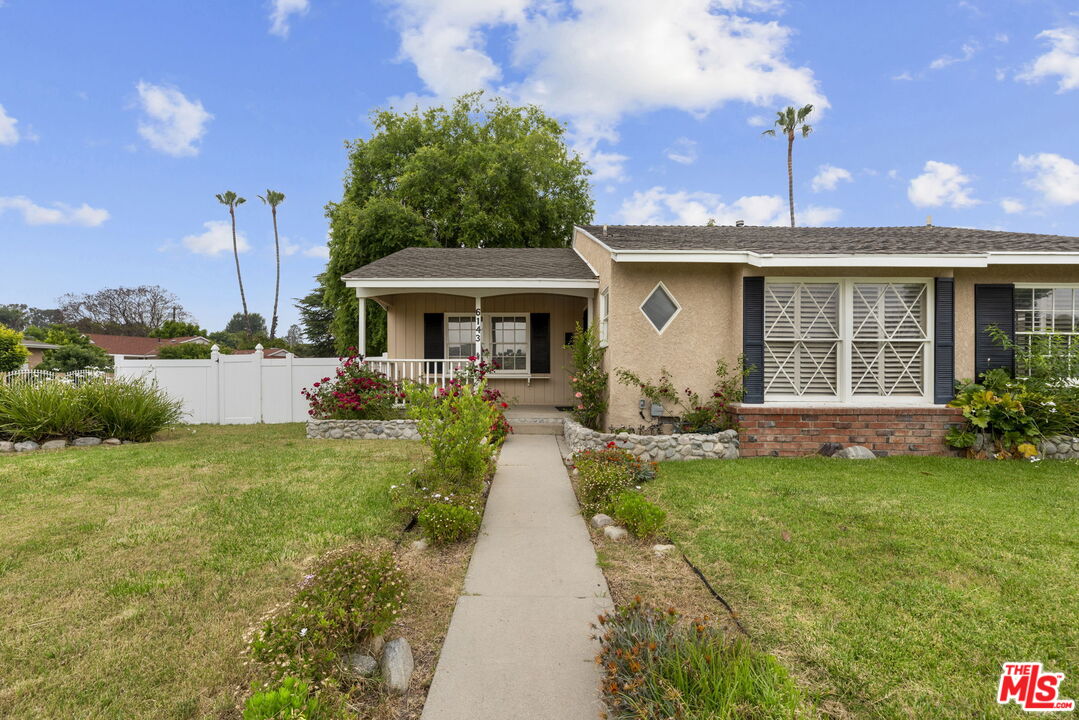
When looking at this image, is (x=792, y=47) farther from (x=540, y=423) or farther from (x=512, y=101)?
(x=512, y=101)

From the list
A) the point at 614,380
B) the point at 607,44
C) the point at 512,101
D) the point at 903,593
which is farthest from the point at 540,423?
the point at 512,101

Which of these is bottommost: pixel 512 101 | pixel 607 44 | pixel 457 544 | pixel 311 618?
pixel 457 544

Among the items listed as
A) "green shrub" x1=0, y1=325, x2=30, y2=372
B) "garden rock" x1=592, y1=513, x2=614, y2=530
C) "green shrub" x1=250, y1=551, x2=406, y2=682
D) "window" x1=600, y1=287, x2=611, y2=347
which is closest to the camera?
"green shrub" x1=250, y1=551, x2=406, y2=682

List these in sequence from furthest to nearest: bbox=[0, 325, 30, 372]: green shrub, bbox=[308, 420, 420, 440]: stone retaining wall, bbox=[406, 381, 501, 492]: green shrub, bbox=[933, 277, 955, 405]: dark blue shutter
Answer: bbox=[0, 325, 30, 372]: green shrub
bbox=[308, 420, 420, 440]: stone retaining wall
bbox=[933, 277, 955, 405]: dark blue shutter
bbox=[406, 381, 501, 492]: green shrub

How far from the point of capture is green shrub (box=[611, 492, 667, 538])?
4074 mm

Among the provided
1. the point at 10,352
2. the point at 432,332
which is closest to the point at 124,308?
the point at 10,352

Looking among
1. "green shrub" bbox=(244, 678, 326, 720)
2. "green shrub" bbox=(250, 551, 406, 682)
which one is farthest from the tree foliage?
"green shrub" bbox=(244, 678, 326, 720)

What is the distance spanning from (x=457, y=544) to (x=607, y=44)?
11.4m

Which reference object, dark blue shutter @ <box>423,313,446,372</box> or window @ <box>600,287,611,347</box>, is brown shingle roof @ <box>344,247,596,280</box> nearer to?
window @ <box>600,287,611,347</box>

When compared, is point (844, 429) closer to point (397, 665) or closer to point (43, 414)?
point (397, 665)

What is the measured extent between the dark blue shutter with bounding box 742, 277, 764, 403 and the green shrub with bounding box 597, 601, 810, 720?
5.61 m

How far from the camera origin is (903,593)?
3.12 meters

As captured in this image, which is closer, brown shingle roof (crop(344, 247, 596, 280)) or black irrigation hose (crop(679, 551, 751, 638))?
black irrigation hose (crop(679, 551, 751, 638))

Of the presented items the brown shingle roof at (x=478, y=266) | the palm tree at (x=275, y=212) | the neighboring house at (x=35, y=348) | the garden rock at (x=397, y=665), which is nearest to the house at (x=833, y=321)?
the brown shingle roof at (x=478, y=266)
